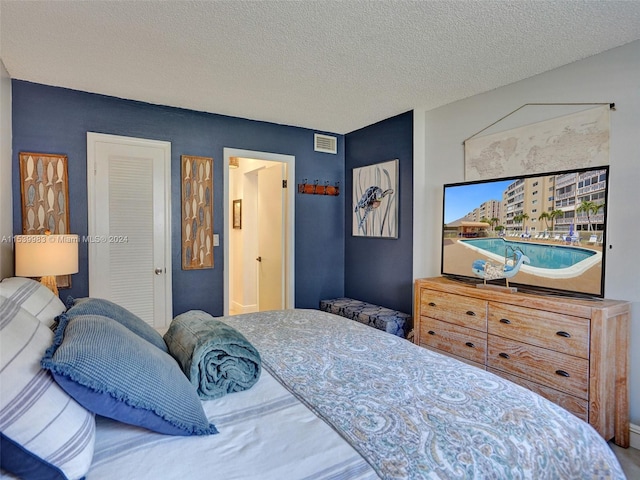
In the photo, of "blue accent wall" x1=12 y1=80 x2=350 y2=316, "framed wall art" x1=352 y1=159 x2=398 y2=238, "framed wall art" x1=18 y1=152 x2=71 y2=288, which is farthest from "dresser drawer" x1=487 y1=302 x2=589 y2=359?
"framed wall art" x1=18 y1=152 x2=71 y2=288

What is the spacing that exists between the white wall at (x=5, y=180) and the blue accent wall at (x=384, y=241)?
3291 mm

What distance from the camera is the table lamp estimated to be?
8.29 feet

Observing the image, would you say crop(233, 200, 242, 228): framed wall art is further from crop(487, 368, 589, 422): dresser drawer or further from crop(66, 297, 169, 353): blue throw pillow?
crop(487, 368, 589, 422): dresser drawer

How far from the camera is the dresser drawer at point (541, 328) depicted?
217 centimetres

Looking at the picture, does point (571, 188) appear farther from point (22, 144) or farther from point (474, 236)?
point (22, 144)

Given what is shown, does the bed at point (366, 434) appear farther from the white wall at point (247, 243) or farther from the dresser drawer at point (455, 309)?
the white wall at point (247, 243)

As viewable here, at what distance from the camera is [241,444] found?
102 centimetres

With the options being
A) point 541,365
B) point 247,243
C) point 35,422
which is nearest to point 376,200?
point 247,243

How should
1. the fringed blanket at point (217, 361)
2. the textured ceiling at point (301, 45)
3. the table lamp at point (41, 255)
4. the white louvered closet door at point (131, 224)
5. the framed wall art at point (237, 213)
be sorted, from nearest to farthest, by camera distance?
the fringed blanket at point (217, 361) < the textured ceiling at point (301, 45) < the table lamp at point (41, 255) < the white louvered closet door at point (131, 224) < the framed wall art at point (237, 213)

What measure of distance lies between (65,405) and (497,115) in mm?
3344

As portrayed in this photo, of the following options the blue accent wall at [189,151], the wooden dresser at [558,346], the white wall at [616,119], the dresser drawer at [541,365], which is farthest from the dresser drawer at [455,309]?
the blue accent wall at [189,151]

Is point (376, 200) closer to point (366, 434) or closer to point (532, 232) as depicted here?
point (532, 232)

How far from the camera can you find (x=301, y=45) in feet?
7.78

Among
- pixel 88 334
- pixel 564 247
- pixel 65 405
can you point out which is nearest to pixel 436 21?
pixel 564 247
